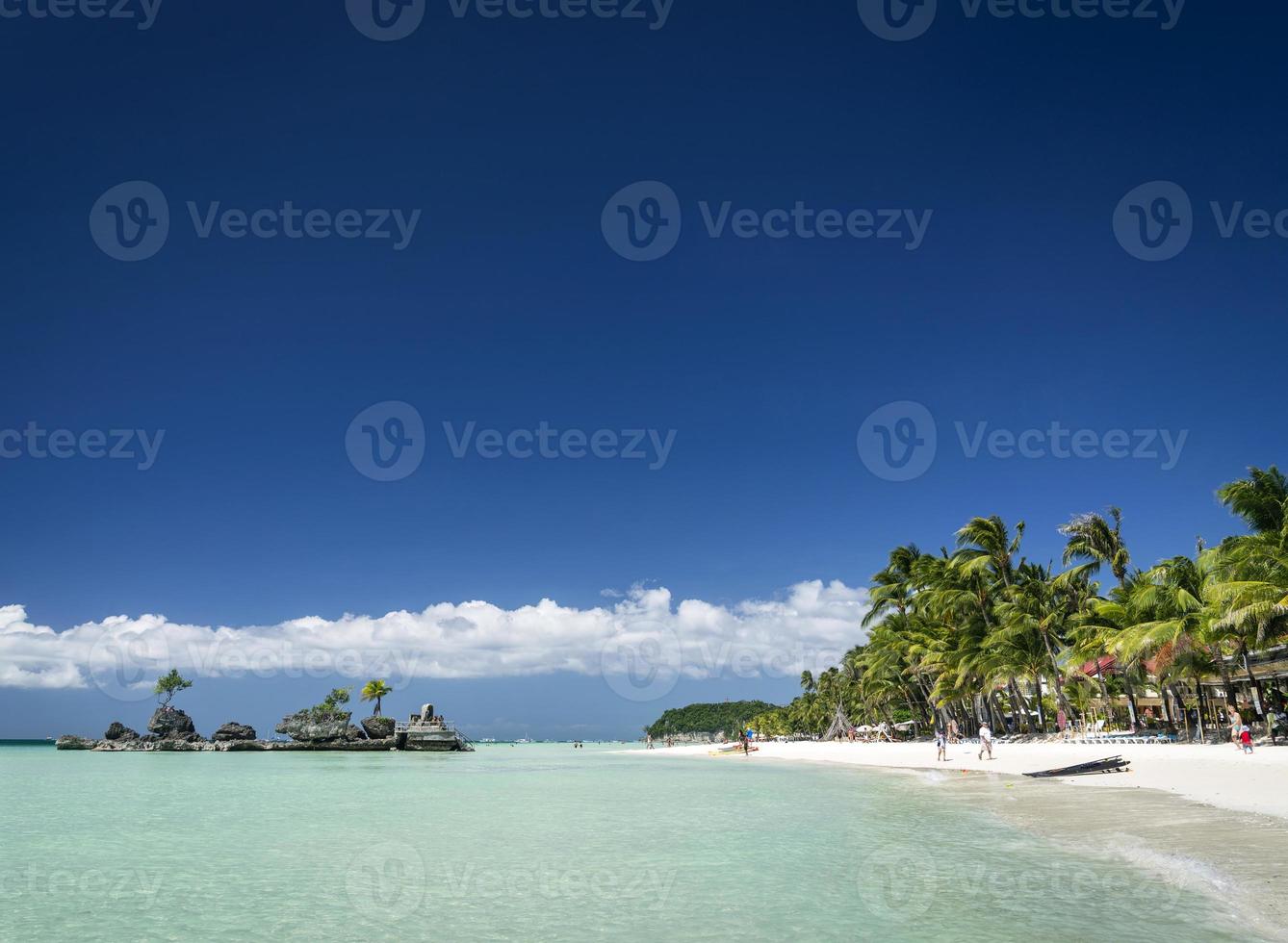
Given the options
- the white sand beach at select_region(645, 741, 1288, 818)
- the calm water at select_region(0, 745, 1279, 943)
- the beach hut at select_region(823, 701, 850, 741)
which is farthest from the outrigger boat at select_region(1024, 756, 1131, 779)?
the beach hut at select_region(823, 701, 850, 741)

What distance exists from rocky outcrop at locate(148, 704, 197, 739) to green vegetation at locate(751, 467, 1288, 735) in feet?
320

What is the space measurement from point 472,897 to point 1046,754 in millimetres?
31123

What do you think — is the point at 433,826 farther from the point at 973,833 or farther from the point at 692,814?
the point at 973,833

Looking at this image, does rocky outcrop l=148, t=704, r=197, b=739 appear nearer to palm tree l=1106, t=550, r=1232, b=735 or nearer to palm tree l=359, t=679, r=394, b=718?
palm tree l=359, t=679, r=394, b=718

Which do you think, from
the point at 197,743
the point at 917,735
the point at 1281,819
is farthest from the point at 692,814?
the point at 197,743

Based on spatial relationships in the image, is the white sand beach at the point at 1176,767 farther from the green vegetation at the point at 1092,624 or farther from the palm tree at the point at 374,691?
the palm tree at the point at 374,691

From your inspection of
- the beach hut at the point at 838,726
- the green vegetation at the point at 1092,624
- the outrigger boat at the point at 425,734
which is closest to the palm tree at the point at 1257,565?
the green vegetation at the point at 1092,624

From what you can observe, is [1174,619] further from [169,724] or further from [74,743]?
[74,743]

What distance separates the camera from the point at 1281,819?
1344 centimetres

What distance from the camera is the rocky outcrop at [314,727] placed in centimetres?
10000

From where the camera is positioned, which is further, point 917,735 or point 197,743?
point 197,743

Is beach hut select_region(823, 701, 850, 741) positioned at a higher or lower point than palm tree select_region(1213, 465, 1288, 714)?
lower

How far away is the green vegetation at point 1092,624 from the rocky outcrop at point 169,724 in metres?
97.5

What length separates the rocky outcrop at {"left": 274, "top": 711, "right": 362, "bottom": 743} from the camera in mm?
100000
